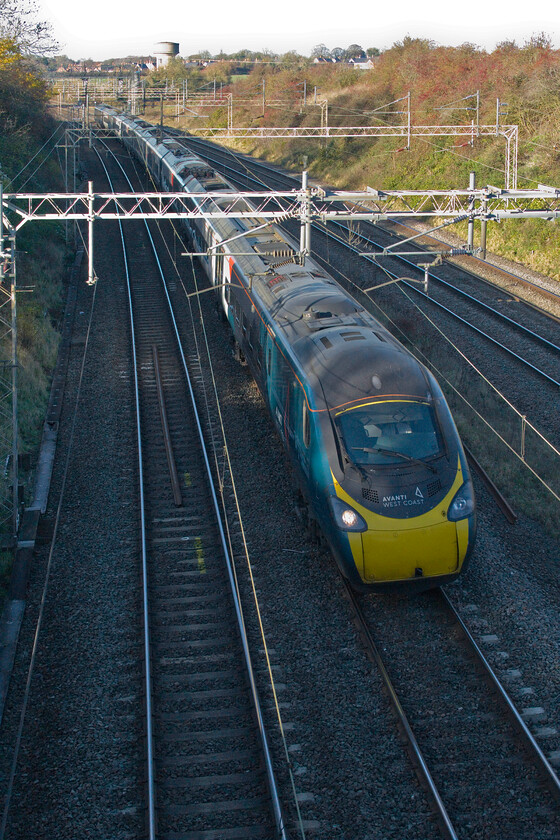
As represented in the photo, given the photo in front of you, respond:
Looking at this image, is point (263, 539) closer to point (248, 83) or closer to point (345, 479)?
point (345, 479)

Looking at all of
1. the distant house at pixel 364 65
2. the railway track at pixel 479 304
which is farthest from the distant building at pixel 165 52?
the railway track at pixel 479 304

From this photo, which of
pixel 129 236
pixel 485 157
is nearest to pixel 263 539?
pixel 129 236

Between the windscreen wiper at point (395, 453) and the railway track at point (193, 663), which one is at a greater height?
the windscreen wiper at point (395, 453)

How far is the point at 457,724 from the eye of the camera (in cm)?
831

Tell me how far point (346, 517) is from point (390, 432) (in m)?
1.33

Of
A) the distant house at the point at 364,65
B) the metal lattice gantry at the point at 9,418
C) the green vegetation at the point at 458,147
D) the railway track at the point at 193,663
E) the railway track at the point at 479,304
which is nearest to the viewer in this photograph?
the railway track at the point at 193,663

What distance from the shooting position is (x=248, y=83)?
279 ft

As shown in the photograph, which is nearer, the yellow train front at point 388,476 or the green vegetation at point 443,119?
the yellow train front at point 388,476

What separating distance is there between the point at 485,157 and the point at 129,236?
17.4m

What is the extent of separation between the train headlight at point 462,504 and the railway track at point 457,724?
117 centimetres

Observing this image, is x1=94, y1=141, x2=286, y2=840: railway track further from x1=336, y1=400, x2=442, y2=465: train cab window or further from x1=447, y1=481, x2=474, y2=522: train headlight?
x1=447, y1=481, x2=474, y2=522: train headlight

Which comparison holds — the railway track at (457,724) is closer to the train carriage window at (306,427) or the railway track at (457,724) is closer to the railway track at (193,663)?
the railway track at (193,663)

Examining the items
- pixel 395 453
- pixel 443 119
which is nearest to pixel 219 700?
pixel 395 453

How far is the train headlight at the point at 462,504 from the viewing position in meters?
9.79
